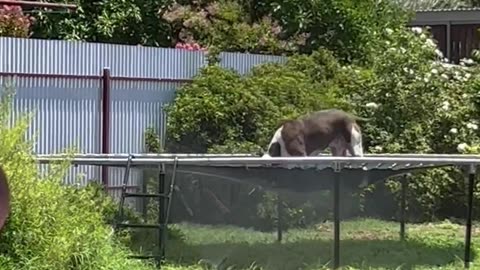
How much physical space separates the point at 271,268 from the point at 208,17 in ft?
29.4

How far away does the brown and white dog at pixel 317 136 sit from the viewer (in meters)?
13.9

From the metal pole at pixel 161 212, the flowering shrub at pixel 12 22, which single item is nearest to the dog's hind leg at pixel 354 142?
the metal pole at pixel 161 212

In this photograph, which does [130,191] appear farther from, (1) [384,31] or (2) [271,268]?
(1) [384,31]

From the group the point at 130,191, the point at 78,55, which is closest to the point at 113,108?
the point at 78,55

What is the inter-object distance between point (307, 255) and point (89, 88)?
13.8 feet

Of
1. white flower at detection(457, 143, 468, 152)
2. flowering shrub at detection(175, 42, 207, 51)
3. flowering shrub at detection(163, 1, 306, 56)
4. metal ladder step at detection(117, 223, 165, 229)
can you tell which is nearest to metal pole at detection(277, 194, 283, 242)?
metal ladder step at detection(117, 223, 165, 229)

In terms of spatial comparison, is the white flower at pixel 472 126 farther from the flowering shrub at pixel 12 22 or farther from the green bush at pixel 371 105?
the flowering shrub at pixel 12 22

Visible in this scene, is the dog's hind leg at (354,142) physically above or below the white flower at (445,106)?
below

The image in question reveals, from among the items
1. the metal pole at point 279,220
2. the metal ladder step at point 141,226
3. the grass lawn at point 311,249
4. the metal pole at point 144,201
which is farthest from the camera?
the metal pole at point 279,220

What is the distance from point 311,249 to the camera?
1323 cm

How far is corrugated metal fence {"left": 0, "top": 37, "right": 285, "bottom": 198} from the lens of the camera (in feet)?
47.9

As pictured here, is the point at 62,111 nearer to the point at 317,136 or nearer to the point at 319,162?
the point at 317,136

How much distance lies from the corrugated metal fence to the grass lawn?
4.47 ft

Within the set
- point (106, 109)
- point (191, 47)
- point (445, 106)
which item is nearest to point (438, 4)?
point (445, 106)
